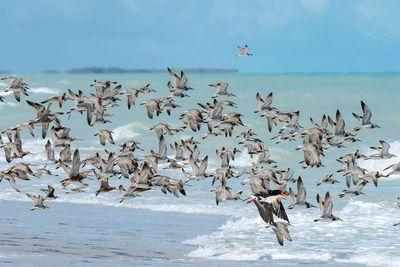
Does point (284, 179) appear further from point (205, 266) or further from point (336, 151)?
point (336, 151)

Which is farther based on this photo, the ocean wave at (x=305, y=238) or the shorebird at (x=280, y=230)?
the ocean wave at (x=305, y=238)

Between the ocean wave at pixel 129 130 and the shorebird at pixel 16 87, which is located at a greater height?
the shorebird at pixel 16 87

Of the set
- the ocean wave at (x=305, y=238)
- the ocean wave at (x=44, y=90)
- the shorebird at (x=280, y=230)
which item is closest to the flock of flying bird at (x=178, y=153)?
the ocean wave at (x=305, y=238)

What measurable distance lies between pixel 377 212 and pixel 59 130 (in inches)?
286

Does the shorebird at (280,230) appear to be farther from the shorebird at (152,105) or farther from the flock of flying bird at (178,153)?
the shorebird at (152,105)

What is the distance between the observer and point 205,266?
17078mm

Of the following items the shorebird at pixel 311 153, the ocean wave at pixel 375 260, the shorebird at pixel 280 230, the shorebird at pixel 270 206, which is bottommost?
the ocean wave at pixel 375 260

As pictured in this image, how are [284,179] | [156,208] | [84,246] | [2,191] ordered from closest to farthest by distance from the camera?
[84,246]
[284,179]
[156,208]
[2,191]

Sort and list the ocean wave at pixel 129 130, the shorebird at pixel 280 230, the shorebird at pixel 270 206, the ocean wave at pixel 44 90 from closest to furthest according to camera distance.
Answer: the shorebird at pixel 270 206 → the shorebird at pixel 280 230 → the ocean wave at pixel 129 130 → the ocean wave at pixel 44 90

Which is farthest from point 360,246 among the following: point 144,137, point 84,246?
point 144,137

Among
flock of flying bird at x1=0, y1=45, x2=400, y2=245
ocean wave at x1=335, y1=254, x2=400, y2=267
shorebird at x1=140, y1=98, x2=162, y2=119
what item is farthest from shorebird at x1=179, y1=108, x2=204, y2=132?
ocean wave at x1=335, y1=254, x2=400, y2=267

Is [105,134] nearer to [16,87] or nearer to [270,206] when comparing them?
[16,87]

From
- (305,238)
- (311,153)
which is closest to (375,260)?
(305,238)

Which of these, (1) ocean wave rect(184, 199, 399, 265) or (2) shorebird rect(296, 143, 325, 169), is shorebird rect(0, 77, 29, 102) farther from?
(2) shorebird rect(296, 143, 325, 169)
